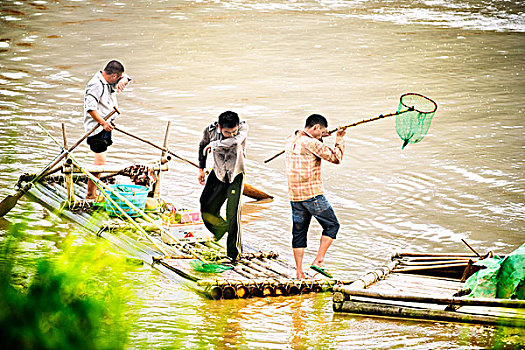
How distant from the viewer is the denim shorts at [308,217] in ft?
22.3

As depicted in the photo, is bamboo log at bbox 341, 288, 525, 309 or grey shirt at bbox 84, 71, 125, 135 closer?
bamboo log at bbox 341, 288, 525, 309

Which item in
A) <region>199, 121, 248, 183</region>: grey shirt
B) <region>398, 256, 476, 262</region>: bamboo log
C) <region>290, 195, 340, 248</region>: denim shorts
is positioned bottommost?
<region>398, 256, 476, 262</region>: bamboo log

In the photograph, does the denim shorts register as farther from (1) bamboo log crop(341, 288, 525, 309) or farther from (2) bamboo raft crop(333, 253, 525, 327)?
(1) bamboo log crop(341, 288, 525, 309)

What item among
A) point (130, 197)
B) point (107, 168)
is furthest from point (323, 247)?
point (107, 168)

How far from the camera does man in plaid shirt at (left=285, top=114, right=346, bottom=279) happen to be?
264 inches

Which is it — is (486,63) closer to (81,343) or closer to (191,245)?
(191,245)

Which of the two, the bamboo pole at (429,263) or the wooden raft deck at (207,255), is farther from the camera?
the bamboo pole at (429,263)

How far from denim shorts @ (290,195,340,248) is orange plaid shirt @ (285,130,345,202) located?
5 cm

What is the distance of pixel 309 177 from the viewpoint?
266 inches

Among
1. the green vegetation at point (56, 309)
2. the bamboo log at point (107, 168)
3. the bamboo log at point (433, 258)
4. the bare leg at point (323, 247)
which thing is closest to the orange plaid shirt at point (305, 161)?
the bare leg at point (323, 247)

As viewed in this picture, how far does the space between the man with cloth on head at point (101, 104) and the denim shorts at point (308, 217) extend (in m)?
2.65

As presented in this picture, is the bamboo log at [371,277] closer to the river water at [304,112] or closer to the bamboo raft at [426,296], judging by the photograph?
the bamboo raft at [426,296]

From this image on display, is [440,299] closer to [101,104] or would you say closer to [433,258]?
[433,258]

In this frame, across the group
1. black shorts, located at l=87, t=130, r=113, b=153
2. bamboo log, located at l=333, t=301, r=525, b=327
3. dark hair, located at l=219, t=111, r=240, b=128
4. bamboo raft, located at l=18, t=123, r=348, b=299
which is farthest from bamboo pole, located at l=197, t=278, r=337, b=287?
black shorts, located at l=87, t=130, r=113, b=153
